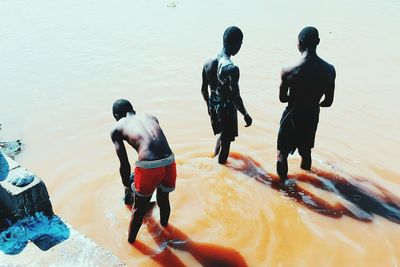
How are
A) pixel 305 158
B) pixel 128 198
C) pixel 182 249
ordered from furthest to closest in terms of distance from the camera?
pixel 305 158, pixel 128 198, pixel 182 249

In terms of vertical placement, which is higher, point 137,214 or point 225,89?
point 225,89

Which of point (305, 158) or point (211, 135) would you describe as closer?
point (305, 158)

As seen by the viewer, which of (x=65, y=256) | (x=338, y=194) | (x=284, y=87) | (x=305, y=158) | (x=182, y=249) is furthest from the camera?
(x=305, y=158)

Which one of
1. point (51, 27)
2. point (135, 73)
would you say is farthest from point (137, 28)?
point (135, 73)

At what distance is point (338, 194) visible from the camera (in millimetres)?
4902

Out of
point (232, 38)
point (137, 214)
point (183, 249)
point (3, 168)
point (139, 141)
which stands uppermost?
point (232, 38)

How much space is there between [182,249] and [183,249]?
1 cm

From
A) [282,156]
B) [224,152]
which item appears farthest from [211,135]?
[282,156]

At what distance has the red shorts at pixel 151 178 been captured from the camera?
3.59 m

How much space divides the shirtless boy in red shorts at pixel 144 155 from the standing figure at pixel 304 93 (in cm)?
166

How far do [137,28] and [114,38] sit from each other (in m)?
1.17

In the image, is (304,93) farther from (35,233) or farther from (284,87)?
(35,233)

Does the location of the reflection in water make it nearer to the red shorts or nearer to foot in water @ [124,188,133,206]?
foot in water @ [124,188,133,206]

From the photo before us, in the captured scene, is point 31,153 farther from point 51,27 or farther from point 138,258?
point 51,27
